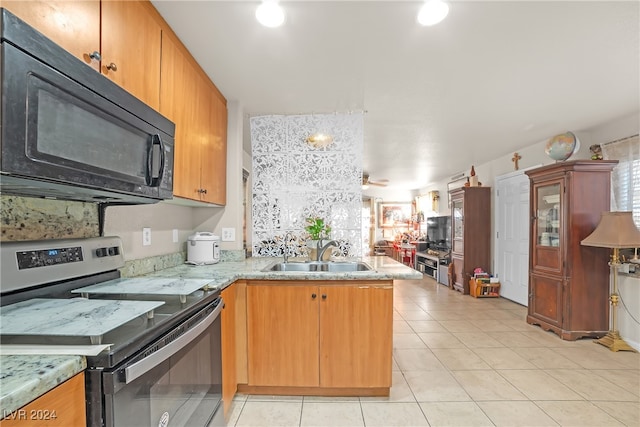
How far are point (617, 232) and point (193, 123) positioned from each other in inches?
143

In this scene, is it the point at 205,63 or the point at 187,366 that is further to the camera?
the point at 205,63

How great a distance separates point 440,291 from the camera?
5406 millimetres

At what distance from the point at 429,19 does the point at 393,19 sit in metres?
0.19

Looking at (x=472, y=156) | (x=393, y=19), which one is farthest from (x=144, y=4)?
(x=472, y=156)

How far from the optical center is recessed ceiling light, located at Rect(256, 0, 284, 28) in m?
1.44

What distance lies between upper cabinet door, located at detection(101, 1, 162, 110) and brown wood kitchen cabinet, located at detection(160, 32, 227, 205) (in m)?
0.08

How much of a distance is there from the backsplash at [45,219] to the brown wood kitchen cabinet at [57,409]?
0.68 metres

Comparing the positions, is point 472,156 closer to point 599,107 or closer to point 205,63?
point 599,107

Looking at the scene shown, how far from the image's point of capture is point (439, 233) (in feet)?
21.5

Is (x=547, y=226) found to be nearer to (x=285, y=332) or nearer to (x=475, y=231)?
(x=475, y=231)

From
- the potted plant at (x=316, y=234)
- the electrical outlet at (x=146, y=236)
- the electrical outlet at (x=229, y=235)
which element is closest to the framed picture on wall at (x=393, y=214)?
the potted plant at (x=316, y=234)

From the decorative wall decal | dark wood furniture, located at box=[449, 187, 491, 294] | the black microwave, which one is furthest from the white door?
the black microwave

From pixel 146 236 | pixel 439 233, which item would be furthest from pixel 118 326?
pixel 439 233

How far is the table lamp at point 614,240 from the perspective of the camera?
105 inches
